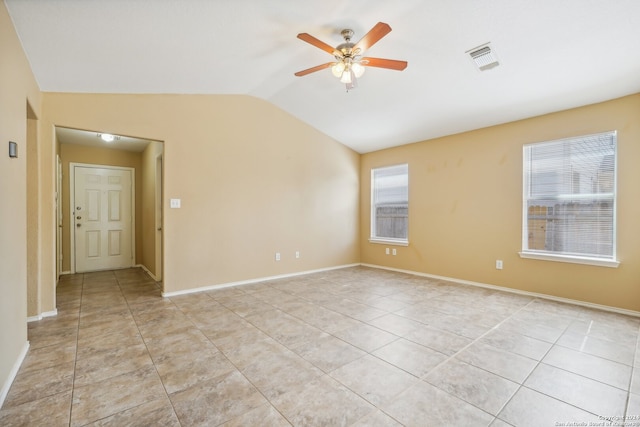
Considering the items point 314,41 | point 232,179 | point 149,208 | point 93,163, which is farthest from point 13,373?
point 93,163

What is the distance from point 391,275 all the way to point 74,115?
508cm

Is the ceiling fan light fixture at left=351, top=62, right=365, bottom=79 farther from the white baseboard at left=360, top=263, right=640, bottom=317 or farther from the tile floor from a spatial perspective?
the white baseboard at left=360, top=263, right=640, bottom=317

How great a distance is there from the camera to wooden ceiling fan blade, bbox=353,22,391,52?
219 cm

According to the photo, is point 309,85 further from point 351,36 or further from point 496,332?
point 496,332

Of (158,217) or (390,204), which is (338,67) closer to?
(390,204)

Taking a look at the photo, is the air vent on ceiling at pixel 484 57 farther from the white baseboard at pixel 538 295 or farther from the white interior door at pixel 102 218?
the white interior door at pixel 102 218

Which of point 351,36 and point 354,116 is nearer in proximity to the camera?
point 351,36

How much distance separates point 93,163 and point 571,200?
782 cm

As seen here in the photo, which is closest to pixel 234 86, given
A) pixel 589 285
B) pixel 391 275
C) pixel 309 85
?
pixel 309 85

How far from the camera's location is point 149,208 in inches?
211

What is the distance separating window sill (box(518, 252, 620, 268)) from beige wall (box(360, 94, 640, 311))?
0.21 ft

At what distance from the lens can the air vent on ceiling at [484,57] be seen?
113 inches

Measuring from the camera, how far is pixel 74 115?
332 centimetres

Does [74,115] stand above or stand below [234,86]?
below
